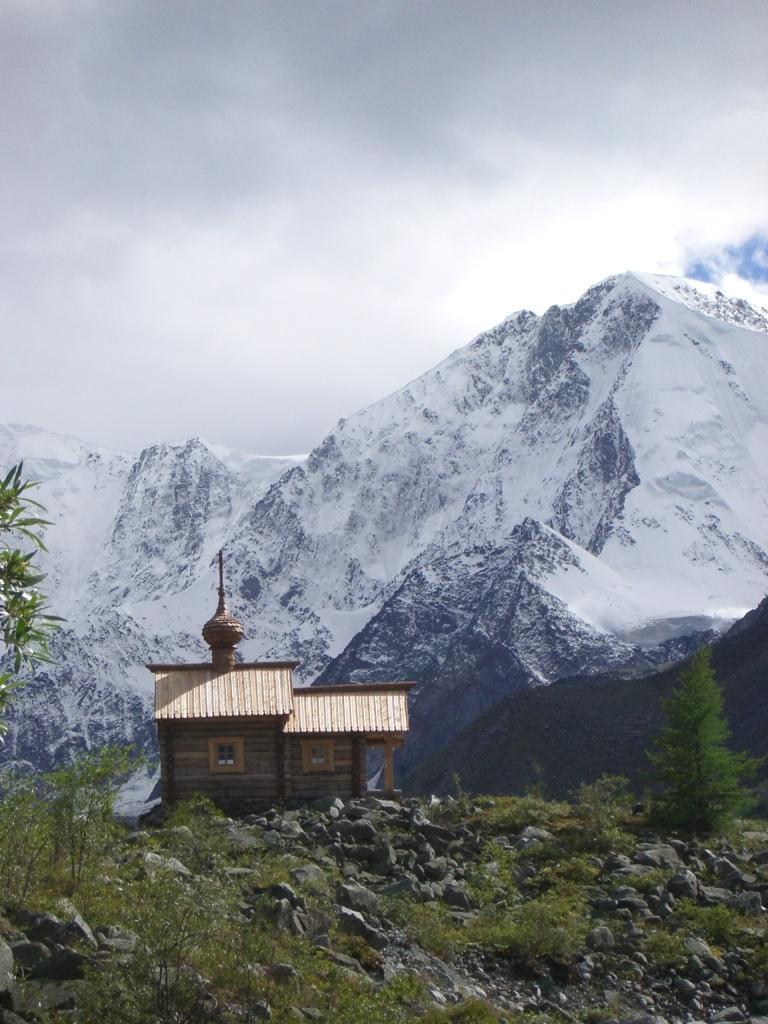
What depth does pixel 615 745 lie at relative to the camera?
10544cm

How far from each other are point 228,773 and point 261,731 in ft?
4.47

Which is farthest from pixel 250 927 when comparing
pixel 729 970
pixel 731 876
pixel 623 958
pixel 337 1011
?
pixel 731 876

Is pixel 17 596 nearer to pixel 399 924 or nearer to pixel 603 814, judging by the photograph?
pixel 399 924

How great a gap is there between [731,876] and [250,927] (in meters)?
12.8

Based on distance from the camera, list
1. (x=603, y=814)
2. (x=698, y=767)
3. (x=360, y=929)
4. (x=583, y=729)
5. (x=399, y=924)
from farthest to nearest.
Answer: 1. (x=583, y=729)
2. (x=698, y=767)
3. (x=603, y=814)
4. (x=399, y=924)
5. (x=360, y=929)

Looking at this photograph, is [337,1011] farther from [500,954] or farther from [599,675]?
[599,675]

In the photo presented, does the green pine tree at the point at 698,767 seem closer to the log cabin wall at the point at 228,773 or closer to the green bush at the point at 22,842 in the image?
the log cabin wall at the point at 228,773

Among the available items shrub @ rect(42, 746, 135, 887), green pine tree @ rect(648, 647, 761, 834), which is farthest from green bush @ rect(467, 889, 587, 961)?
green pine tree @ rect(648, 647, 761, 834)

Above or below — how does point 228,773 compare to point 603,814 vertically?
above

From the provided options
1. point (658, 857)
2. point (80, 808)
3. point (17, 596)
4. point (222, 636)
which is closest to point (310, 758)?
point (222, 636)

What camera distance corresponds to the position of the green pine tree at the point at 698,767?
116 ft

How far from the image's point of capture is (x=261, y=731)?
37.0 metres

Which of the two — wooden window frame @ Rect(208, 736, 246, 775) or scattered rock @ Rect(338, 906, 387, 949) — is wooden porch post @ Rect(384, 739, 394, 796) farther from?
scattered rock @ Rect(338, 906, 387, 949)

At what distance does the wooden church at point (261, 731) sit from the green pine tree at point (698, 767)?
7.14 m
